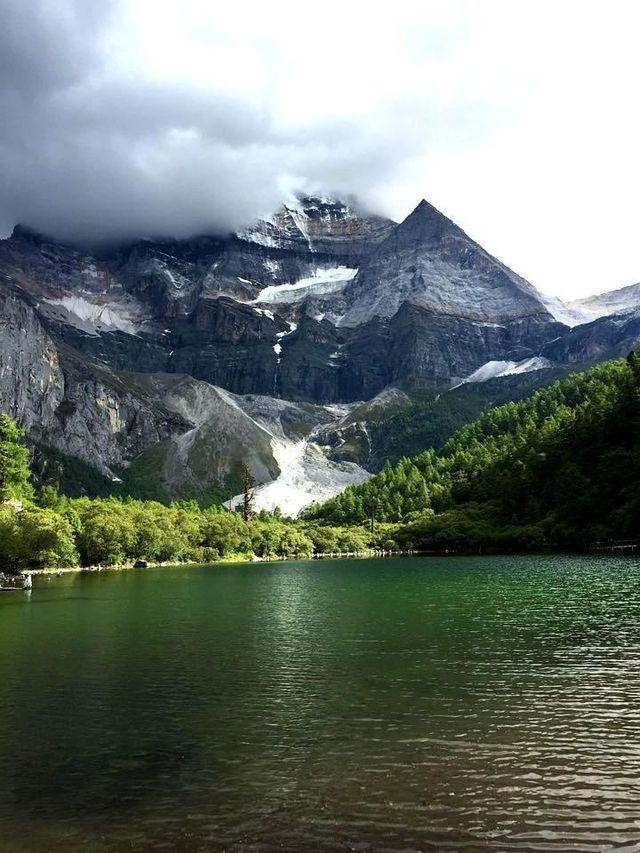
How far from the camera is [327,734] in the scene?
22.9 metres

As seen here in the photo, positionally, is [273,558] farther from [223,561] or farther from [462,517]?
[462,517]

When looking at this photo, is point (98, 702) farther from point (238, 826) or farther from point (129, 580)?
point (129, 580)

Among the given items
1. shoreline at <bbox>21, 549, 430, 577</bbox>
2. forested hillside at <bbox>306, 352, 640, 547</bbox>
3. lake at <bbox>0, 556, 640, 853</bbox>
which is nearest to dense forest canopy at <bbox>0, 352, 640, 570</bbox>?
forested hillside at <bbox>306, 352, 640, 547</bbox>

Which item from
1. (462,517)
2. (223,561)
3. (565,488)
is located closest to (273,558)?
(223,561)

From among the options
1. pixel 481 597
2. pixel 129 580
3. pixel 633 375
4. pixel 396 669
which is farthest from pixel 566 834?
pixel 633 375

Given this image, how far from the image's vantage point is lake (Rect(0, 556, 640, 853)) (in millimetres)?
15734

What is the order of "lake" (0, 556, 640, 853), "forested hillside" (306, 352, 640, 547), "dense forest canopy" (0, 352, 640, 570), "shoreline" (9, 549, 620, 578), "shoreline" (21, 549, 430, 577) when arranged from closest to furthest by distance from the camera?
"lake" (0, 556, 640, 853), "shoreline" (9, 549, 620, 578), "shoreline" (21, 549, 430, 577), "dense forest canopy" (0, 352, 640, 570), "forested hillside" (306, 352, 640, 547)

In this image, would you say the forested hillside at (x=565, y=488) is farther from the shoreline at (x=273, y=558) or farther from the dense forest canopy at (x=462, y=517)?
the shoreline at (x=273, y=558)

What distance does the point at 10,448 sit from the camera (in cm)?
13162

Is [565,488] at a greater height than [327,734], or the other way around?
[565,488]

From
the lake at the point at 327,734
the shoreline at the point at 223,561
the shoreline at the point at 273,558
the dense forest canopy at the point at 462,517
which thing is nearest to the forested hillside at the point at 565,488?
the dense forest canopy at the point at 462,517

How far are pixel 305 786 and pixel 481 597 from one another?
45211 mm

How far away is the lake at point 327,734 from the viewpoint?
15734 mm

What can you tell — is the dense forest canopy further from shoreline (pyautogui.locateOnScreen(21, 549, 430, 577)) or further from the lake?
the lake
